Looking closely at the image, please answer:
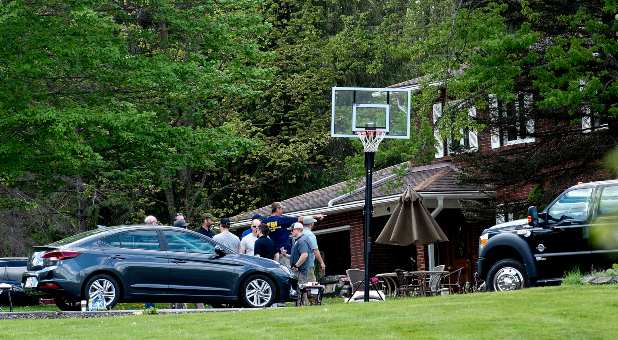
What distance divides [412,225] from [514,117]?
493 centimetres

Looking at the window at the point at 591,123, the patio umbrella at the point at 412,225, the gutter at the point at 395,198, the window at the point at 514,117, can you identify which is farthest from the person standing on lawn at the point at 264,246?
the gutter at the point at 395,198

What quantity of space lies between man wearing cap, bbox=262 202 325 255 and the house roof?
7737 millimetres

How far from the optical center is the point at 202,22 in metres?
34.4

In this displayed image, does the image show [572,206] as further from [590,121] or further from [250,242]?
[590,121]

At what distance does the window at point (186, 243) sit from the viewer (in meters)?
22.4

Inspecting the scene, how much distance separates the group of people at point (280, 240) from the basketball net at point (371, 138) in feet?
5.35

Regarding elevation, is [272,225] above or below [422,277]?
above

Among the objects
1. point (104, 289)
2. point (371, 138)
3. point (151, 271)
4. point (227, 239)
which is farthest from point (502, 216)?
point (104, 289)

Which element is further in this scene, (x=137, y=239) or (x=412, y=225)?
(x=412, y=225)

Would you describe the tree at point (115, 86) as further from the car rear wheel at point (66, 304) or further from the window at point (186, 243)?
the window at point (186, 243)

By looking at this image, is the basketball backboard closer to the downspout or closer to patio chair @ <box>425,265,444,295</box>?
patio chair @ <box>425,265,444,295</box>

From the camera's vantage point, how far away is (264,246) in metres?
23.7

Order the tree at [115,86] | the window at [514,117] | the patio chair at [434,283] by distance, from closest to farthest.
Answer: the patio chair at [434,283]
the tree at [115,86]
the window at [514,117]

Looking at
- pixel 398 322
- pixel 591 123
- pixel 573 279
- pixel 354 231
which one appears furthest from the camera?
pixel 354 231
